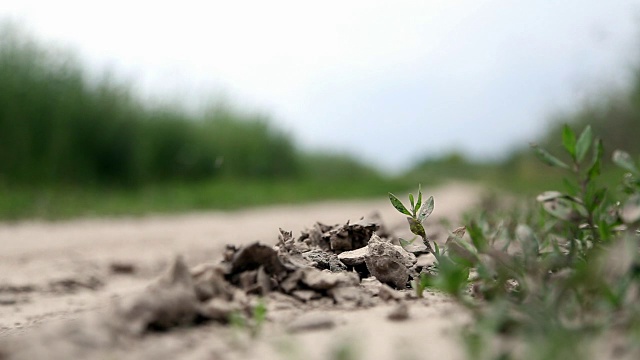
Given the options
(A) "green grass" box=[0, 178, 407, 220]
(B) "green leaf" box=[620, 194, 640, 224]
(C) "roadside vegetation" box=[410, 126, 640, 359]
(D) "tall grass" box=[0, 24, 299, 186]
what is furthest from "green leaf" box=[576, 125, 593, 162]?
(D) "tall grass" box=[0, 24, 299, 186]

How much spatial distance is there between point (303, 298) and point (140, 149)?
11.1 m

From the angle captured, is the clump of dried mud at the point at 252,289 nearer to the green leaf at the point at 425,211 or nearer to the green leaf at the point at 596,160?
the green leaf at the point at 425,211

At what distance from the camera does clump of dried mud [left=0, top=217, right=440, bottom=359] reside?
123 centimetres

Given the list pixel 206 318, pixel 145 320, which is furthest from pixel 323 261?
pixel 145 320

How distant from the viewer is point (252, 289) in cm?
156

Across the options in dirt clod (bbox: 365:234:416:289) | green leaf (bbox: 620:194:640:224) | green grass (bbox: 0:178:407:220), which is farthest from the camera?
green grass (bbox: 0:178:407:220)

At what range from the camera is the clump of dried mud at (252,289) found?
4.02 feet

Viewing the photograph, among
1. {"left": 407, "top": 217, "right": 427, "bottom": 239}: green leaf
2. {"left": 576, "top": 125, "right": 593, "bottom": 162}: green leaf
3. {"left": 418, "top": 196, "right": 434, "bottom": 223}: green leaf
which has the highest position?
{"left": 576, "top": 125, "right": 593, "bottom": 162}: green leaf

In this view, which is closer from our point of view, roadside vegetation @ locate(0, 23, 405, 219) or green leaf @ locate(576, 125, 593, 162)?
green leaf @ locate(576, 125, 593, 162)

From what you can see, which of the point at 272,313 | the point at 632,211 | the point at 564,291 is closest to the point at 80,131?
the point at 272,313

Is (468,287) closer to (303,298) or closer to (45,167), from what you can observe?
(303,298)

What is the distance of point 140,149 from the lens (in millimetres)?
12234

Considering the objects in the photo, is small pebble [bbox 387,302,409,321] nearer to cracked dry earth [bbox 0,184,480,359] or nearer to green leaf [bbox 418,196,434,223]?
cracked dry earth [bbox 0,184,480,359]

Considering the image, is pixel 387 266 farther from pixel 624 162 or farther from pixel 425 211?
pixel 624 162
